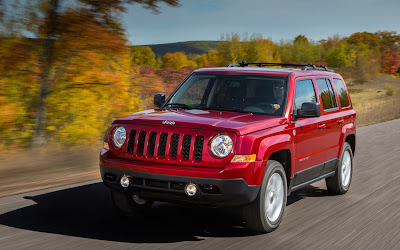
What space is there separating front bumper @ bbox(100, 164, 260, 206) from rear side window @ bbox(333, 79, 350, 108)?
11.6 ft

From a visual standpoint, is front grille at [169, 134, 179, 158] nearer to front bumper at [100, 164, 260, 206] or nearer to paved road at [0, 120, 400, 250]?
front bumper at [100, 164, 260, 206]

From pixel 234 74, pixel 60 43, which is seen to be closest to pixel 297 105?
pixel 234 74

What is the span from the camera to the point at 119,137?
5887mm

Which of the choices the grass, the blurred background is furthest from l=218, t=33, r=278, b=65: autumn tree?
the blurred background

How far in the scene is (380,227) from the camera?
20.0 feet

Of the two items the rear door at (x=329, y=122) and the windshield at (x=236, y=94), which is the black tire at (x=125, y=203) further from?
the rear door at (x=329, y=122)

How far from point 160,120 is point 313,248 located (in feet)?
6.61

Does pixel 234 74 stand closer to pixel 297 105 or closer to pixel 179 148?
pixel 297 105

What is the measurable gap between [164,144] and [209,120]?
540 millimetres

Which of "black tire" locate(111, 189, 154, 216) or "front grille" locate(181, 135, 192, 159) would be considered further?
"black tire" locate(111, 189, 154, 216)

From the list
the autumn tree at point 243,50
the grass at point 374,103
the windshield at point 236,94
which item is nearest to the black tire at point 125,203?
the windshield at point 236,94

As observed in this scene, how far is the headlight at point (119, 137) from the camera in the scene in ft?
19.2

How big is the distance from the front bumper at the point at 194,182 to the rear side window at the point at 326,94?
2.72 meters

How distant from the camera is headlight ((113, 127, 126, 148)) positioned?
5.84m
